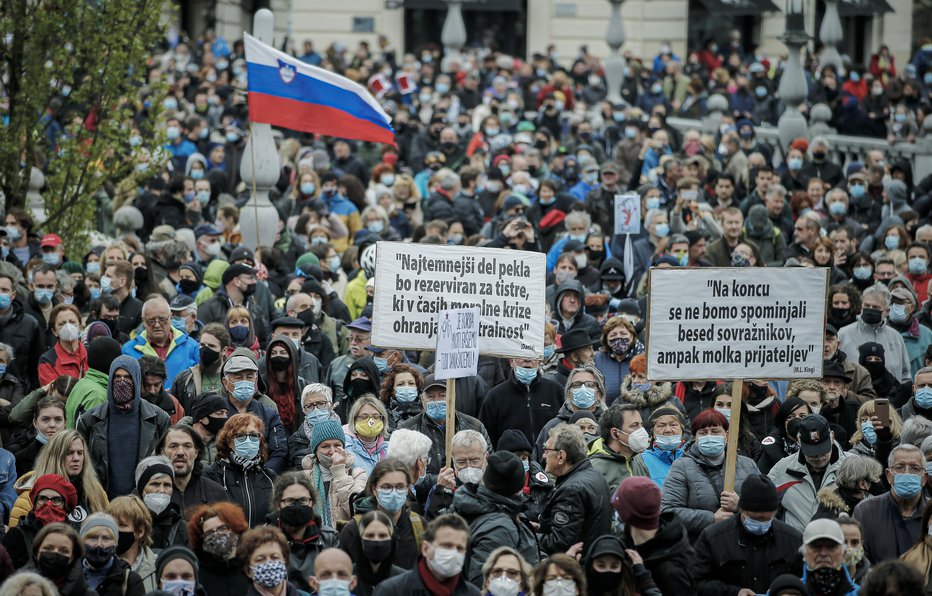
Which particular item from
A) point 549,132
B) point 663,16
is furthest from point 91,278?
point 663,16

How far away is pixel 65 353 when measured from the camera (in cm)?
1121

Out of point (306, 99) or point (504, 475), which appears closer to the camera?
point (504, 475)

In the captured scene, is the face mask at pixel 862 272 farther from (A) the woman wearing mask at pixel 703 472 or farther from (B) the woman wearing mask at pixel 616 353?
(A) the woman wearing mask at pixel 703 472

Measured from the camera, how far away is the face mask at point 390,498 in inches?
327

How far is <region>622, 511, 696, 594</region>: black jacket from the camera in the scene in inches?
309

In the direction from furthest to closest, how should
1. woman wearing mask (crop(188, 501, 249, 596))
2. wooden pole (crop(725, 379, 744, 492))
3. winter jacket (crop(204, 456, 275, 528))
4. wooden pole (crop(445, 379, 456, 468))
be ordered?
wooden pole (crop(445, 379, 456, 468)) → winter jacket (crop(204, 456, 275, 528)) → wooden pole (crop(725, 379, 744, 492)) → woman wearing mask (crop(188, 501, 249, 596))

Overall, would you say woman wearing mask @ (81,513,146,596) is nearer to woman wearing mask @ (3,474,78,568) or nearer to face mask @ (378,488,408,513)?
woman wearing mask @ (3,474,78,568)

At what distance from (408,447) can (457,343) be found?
0.88m

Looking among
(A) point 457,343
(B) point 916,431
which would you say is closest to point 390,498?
(A) point 457,343

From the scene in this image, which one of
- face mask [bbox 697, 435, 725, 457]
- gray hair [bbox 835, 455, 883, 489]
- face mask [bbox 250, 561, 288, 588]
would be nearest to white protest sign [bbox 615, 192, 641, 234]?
face mask [bbox 697, 435, 725, 457]

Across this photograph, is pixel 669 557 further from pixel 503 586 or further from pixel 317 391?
pixel 317 391

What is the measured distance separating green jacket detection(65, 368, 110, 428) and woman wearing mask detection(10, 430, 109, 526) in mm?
1097

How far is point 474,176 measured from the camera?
18562mm

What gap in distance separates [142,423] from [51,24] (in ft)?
23.8
